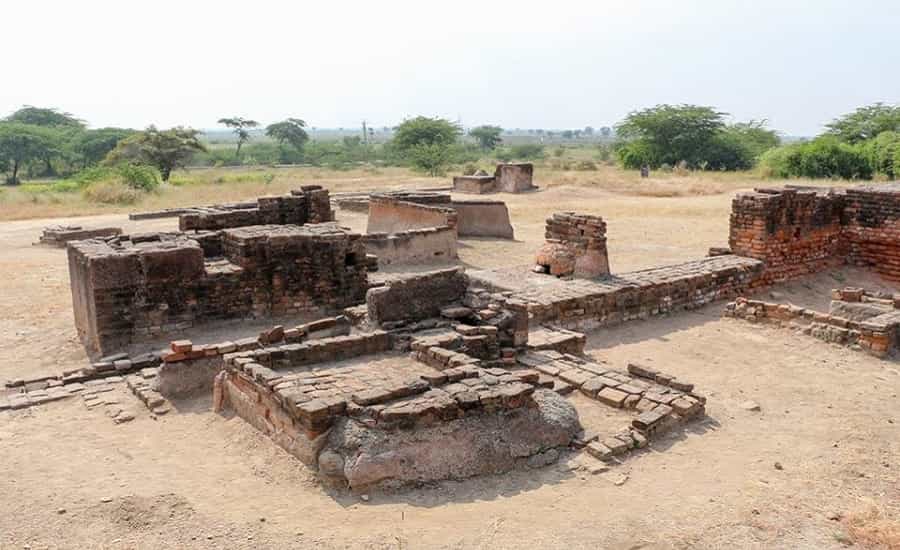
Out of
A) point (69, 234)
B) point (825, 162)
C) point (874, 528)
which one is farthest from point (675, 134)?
point (874, 528)

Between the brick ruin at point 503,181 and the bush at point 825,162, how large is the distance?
10.9 metres

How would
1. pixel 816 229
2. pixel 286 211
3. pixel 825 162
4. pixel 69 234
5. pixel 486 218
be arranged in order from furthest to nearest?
pixel 825 162, pixel 486 218, pixel 69 234, pixel 816 229, pixel 286 211

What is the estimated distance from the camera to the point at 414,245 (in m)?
13.9

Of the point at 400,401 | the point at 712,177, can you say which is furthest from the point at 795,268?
the point at 712,177

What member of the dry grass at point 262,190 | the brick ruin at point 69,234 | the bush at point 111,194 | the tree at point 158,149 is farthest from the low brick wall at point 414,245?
the tree at point 158,149

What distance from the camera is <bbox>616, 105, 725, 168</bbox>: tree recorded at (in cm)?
4047

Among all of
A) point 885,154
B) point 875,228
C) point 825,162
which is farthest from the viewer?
point 825,162

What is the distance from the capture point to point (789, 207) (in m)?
11.8

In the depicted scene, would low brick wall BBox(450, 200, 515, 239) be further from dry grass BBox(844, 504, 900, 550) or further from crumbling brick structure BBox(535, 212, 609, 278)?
dry grass BBox(844, 504, 900, 550)

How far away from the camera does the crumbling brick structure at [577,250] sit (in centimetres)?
1020

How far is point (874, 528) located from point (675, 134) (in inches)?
1529

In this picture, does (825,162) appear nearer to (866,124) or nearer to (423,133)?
(866,124)

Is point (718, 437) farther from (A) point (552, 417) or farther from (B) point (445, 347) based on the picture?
(B) point (445, 347)

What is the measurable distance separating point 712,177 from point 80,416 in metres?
27.8
